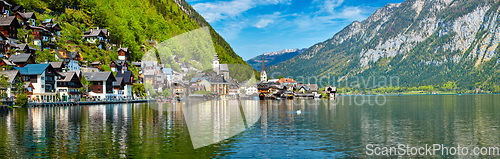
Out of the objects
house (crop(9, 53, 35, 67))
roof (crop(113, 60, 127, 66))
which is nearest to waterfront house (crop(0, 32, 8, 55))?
house (crop(9, 53, 35, 67))

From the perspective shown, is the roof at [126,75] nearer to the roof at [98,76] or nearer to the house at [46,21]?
the roof at [98,76]

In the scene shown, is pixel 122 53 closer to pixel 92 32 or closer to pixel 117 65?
pixel 117 65

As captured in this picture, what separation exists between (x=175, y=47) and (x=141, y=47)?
629 ft

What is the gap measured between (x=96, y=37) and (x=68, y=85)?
46.6 m

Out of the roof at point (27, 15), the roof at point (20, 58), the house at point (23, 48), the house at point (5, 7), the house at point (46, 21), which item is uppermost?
the house at point (5, 7)

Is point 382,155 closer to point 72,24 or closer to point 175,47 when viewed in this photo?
point 175,47

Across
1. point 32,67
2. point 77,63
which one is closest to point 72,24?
point 77,63

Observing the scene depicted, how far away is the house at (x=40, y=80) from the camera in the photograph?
114m

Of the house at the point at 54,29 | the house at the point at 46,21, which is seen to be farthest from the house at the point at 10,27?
the house at the point at 46,21

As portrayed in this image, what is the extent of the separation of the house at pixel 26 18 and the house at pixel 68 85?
3205 cm

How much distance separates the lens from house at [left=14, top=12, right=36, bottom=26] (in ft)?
474

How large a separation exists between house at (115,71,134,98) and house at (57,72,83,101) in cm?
3029

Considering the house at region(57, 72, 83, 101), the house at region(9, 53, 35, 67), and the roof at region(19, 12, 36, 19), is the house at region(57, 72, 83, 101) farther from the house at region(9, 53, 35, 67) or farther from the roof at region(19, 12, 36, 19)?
the roof at region(19, 12, 36, 19)

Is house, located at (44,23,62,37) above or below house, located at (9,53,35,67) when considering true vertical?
above
